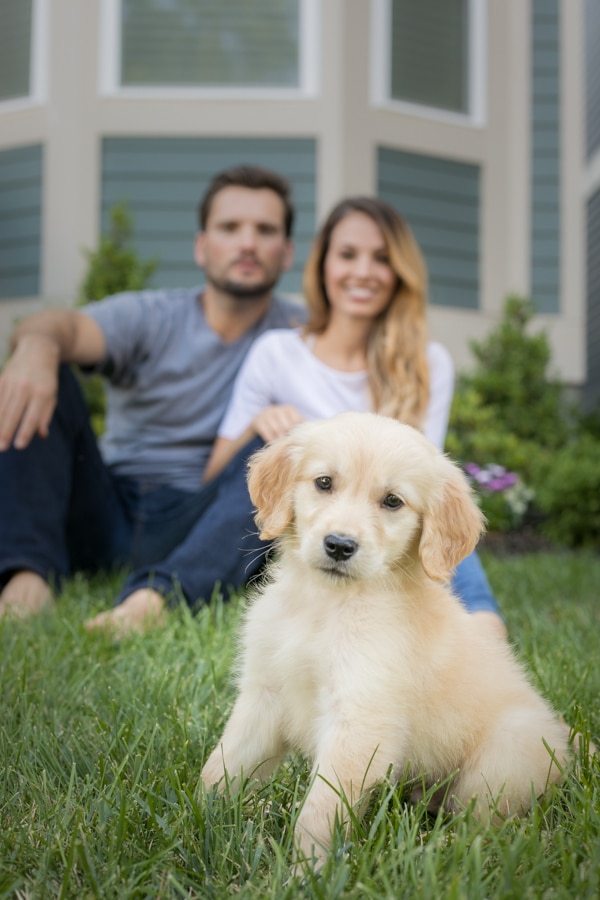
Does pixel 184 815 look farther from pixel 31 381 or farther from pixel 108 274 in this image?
pixel 108 274

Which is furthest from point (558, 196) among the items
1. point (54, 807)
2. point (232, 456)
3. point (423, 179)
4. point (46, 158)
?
point (54, 807)

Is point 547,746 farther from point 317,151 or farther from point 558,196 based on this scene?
point 558,196

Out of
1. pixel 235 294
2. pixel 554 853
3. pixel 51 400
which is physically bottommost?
pixel 554 853

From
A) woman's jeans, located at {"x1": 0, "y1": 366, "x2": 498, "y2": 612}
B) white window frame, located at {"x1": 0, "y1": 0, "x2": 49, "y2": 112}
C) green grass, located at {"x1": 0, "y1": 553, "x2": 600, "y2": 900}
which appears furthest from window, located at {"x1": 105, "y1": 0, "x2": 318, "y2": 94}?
green grass, located at {"x1": 0, "y1": 553, "x2": 600, "y2": 900}

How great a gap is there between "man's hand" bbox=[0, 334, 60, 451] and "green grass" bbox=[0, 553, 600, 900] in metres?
0.92

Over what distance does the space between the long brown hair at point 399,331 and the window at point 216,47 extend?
5634 mm

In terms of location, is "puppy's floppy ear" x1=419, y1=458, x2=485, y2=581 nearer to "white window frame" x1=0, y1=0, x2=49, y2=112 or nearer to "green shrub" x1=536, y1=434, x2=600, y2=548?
"green shrub" x1=536, y1=434, x2=600, y2=548

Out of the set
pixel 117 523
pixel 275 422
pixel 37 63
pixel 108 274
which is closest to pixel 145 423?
pixel 117 523

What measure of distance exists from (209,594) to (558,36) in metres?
8.76

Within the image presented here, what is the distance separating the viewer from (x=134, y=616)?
2.93m

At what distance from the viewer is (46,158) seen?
845cm

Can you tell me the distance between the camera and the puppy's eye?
5.73ft

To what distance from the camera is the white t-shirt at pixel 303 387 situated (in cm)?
339

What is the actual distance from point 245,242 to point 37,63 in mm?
5356
